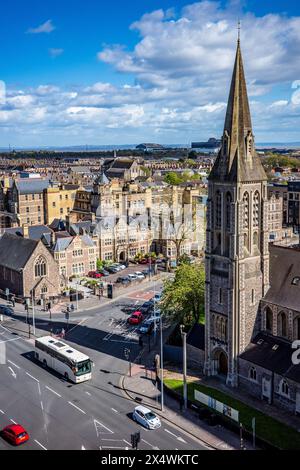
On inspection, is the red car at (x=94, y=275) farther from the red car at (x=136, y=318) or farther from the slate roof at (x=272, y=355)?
the slate roof at (x=272, y=355)

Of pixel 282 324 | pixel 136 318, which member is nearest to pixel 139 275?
pixel 136 318

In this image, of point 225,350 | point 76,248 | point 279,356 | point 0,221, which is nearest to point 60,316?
point 76,248

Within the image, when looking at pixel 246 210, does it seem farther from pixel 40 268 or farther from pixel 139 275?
pixel 139 275

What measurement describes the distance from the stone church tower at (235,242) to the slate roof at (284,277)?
44.1 inches

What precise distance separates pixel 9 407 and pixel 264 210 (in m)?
32.4

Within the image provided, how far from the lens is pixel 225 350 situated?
5438cm

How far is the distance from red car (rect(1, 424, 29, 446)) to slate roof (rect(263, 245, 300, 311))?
90.6 feet

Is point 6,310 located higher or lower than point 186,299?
lower

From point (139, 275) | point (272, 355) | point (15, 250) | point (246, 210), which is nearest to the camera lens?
point (272, 355)

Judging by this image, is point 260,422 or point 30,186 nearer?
point 260,422

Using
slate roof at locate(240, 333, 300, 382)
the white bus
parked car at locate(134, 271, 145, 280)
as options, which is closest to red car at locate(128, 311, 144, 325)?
the white bus

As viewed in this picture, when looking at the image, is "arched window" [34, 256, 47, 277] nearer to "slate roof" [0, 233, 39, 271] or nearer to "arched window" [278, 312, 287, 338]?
"slate roof" [0, 233, 39, 271]

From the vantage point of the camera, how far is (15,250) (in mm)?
88188

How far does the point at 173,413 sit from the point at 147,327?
73.7 ft
